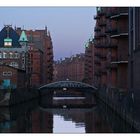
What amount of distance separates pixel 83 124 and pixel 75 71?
155 metres

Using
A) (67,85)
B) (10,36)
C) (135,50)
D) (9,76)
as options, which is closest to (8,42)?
(10,36)

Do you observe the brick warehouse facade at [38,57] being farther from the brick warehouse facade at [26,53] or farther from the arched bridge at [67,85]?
the arched bridge at [67,85]

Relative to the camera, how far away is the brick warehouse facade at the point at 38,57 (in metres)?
103

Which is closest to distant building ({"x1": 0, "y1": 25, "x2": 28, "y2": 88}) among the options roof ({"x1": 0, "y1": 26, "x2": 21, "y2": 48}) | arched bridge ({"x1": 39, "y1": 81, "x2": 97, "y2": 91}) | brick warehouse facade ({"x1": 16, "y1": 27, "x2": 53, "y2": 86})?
roof ({"x1": 0, "y1": 26, "x2": 21, "y2": 48})

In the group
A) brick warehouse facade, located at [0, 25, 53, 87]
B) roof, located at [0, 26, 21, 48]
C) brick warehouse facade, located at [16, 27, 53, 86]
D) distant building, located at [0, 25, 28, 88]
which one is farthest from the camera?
brick warehouse facade, located at [16, 27, 53, 86]

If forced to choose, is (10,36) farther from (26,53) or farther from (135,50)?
(135,50)

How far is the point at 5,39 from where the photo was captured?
98.9 metres

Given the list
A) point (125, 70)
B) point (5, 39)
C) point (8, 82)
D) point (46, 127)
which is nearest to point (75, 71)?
point (5, 39)

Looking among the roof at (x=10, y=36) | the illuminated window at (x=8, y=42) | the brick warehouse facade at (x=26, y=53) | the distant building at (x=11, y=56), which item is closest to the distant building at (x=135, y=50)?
the distant building at (x=11, y=56)

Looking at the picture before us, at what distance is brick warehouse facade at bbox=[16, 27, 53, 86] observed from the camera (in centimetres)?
10281

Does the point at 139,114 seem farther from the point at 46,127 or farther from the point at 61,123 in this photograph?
the point at 61,123

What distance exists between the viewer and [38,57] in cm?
10431

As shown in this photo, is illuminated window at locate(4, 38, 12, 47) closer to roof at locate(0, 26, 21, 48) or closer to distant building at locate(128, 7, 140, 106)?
roof at locate(0, 26, 21, 48)

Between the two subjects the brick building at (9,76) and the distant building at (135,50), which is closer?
the distant building at (135,50)
